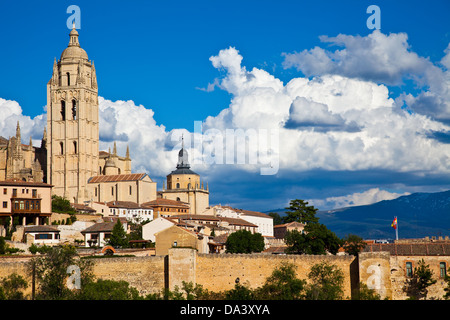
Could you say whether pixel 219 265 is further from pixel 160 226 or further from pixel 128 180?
pixel 128 180

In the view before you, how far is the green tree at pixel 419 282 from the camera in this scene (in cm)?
5997

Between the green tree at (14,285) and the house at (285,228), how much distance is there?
181 ft

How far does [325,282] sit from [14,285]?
22586 mm

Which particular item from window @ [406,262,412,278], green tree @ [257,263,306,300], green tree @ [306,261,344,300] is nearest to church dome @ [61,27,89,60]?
green tree @ [257,263,306,300]

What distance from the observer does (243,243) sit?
267 feet

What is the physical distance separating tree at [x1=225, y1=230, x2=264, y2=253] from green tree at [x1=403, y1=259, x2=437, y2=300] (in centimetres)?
2301

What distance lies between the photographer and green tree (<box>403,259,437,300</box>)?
59969 mm

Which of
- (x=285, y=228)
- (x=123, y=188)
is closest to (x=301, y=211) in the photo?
(x=285, y=228)

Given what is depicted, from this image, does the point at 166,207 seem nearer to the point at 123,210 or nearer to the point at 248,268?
the point at 123,210

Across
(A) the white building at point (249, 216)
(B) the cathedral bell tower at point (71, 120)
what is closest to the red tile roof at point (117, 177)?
(B) the cathedral bell tower at point (71, 120)

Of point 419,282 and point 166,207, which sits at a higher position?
point 166,207

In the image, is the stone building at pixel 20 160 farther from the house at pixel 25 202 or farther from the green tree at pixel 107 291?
the green tree at pixel 107 291

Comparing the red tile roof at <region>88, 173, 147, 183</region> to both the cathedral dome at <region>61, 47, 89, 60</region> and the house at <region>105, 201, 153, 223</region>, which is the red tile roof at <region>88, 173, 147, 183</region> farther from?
the cathedral dome at <region>61, 47, 89, 60</region>

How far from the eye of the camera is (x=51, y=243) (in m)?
78.3
